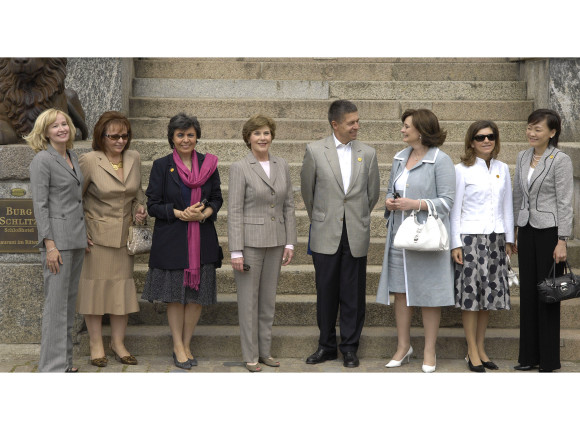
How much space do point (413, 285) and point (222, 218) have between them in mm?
2401

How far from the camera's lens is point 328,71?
34.0 ft

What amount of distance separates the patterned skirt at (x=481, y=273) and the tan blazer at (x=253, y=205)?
147cm

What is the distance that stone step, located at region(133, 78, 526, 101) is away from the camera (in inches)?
399

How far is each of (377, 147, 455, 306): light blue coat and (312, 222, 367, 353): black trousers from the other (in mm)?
290

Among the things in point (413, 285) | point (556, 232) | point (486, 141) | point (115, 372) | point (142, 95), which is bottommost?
point (115, 372)

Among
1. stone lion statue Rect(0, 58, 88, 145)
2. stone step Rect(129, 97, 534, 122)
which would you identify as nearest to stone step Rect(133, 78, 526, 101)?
stone step Rect(129, 97, 534, 122)

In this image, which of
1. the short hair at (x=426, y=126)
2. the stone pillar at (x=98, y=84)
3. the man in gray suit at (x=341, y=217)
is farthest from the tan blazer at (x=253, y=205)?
the stone pillar at (x=98, y=84)

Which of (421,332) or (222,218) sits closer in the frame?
(421,332)

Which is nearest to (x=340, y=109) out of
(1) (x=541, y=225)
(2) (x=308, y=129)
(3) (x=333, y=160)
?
(3) (x=333, y=160)

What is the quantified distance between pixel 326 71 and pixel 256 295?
4545 millimetres

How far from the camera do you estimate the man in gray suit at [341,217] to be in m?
6.63

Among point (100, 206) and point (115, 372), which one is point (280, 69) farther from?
point (115, 372)

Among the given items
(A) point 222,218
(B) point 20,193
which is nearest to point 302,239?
(A) point 222,218

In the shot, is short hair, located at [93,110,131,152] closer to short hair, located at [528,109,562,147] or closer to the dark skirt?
the dark skirt
